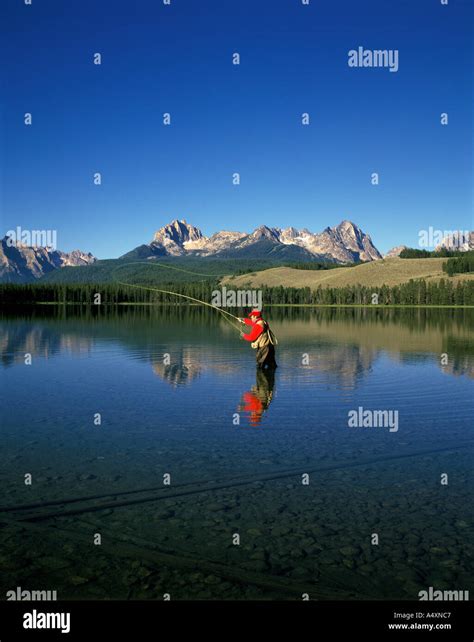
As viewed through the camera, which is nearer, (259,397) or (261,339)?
(259,397)

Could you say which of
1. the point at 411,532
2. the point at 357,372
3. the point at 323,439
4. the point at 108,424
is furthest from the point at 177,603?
the point at 357,372

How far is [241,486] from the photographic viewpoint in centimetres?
1438

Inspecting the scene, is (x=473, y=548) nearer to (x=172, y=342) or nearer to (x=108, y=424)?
(x=108, y=424)

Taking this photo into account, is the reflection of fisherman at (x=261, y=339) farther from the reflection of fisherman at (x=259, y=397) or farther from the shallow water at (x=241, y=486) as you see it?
the shallow water at (x=241, y=486)

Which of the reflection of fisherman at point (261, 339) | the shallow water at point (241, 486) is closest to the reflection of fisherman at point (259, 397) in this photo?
the shallow water at point (241, 486)

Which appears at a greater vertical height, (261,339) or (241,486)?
(261,339)

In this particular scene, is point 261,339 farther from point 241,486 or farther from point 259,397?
point 241,486

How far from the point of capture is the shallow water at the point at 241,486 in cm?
996

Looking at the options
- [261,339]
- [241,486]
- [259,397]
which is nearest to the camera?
[241,486]

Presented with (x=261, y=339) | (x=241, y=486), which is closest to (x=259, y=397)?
(x=261, y=339)

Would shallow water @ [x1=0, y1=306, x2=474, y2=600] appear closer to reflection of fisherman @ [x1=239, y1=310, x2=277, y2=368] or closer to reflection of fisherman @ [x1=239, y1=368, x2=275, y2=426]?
reflection of fisherman @ [x1=239, y1=368, x2=275, y2=426]

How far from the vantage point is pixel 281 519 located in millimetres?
12281

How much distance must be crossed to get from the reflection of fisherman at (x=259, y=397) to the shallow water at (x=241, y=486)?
100mm

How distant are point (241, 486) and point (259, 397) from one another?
12396mm
